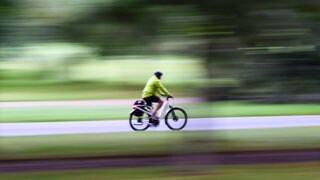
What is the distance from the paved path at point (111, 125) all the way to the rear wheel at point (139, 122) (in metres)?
0.28

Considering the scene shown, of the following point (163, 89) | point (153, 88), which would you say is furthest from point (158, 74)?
point (153, 88)

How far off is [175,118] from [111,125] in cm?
242

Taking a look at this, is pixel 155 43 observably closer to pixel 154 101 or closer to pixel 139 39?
pixel 139 39

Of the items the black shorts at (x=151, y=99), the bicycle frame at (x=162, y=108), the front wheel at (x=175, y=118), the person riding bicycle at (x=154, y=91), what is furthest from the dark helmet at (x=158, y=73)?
the front wheel at (x=175, y=118)

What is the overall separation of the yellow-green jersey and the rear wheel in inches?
35.7

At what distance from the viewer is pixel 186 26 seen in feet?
23.4

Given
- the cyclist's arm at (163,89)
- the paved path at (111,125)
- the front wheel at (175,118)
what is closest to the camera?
the cyclist's arm at (163,89)

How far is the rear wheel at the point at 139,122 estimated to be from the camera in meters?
11.3

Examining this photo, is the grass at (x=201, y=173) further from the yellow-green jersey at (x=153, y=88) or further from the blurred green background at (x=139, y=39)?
the yellow-green jersey at (x=153, y=88)

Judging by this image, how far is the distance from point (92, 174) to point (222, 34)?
8.88 feet

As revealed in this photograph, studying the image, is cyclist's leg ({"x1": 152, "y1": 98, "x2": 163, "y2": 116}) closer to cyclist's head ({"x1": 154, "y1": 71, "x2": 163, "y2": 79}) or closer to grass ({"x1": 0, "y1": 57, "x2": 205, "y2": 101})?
cyclist's head ({"x1": 154, "y1": 71, "x2": 163, "y2": 79})

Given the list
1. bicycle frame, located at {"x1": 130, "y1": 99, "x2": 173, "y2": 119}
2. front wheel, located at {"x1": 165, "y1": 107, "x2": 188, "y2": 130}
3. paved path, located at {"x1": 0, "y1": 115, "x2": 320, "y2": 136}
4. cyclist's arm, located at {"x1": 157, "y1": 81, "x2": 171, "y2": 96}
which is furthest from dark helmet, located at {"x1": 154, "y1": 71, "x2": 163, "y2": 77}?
paved path, located at {"x1": 0, "y1": 115, "x2": 320, "y2": 136}

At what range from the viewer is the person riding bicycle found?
9516 millimetres

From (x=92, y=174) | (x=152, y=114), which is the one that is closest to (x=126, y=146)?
(x=152, y=114)
